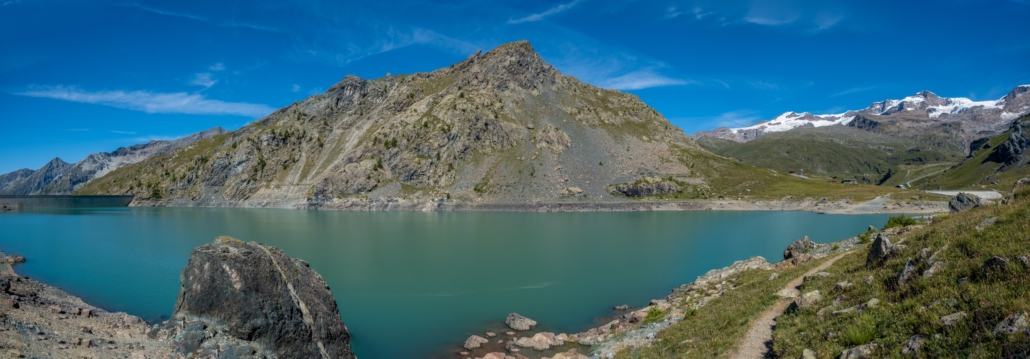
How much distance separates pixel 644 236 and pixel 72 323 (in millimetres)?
74717

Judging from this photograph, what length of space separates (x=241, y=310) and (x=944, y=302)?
25.0 metres

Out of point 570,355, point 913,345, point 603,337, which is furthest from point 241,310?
point 913,345

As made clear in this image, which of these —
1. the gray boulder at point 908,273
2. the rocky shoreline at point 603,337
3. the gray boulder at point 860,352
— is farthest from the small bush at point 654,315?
the gray boulder at point 860,352

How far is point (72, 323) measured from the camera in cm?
2552

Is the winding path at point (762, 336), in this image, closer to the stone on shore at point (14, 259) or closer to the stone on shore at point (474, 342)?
the stone on shore at point (474, 342)

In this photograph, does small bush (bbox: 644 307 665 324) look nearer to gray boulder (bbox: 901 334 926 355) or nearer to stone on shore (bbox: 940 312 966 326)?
gray boulder (bbox: 901 334 926 355)

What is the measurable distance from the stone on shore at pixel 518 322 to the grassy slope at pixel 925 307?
1303 centimetres

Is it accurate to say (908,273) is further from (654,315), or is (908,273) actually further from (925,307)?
(654,315)

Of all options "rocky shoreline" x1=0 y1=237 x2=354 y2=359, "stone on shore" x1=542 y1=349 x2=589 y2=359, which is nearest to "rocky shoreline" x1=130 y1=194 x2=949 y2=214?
"stone on shore" x1=542 y1=349 x2=589 y2=359

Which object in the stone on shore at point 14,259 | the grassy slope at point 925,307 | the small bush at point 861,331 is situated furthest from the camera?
the stone on shore at point 14,259

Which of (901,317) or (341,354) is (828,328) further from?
(341,354)

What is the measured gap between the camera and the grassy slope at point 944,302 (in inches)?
350

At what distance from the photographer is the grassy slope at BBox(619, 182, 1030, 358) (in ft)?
29.6

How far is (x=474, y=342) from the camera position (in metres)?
28.2
